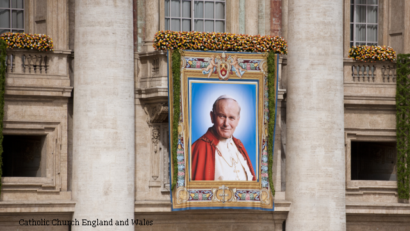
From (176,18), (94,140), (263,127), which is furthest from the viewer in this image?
(176,18)

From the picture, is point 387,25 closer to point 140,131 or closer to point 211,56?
point 211,56

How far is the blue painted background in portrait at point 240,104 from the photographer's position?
20.8 m

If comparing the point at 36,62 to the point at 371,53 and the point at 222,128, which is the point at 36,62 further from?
the point at 371,53

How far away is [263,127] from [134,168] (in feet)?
12.6

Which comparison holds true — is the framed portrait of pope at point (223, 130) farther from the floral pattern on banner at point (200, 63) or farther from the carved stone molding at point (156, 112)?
the carved stone molding at point (156, 112)

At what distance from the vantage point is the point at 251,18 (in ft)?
75.2

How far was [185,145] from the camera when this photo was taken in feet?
67.8

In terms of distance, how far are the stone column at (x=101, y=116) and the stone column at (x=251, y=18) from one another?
Answer: 425 centimetres

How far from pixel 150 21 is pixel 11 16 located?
4.14 meters

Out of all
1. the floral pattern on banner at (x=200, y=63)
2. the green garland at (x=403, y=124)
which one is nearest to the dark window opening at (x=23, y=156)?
the floral pattern on banner at (x=200, y=63)

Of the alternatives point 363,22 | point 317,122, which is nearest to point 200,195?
point 317,122

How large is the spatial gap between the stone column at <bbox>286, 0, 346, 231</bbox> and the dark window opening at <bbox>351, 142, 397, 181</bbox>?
130 inches

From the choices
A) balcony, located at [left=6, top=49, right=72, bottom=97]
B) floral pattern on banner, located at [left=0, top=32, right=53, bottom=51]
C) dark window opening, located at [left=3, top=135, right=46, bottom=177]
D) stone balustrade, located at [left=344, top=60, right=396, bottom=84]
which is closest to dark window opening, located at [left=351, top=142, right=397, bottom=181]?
stone balustrade, located at [left=344, top=60, right=396, bottom=84]

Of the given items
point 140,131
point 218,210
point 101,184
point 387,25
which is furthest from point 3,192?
point 387,25
